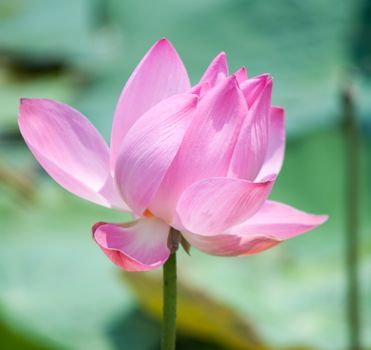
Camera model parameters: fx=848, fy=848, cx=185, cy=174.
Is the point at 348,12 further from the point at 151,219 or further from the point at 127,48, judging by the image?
the point at 151,219

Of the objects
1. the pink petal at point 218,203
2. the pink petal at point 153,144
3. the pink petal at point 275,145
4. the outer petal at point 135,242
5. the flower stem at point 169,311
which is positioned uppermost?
the pink petal at point 275,145

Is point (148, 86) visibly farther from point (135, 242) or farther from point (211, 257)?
point (211, 257)

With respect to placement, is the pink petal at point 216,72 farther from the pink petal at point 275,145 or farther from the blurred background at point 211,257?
the blurred background at point 211,257

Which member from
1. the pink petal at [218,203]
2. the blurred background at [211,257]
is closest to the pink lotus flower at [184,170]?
the pink petal at [218,203]

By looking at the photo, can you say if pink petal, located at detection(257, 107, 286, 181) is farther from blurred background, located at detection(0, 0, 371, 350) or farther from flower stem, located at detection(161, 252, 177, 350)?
blurred background, located at detection(0, 0, 371, 350)

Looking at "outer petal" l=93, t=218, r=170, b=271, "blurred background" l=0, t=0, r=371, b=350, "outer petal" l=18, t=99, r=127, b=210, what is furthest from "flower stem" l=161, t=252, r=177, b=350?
"blurred background" l=0, t=0, r=371, b=350

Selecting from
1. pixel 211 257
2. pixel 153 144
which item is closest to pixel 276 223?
pixel 153 144

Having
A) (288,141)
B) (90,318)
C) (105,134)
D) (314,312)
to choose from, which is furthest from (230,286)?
(105,134)
